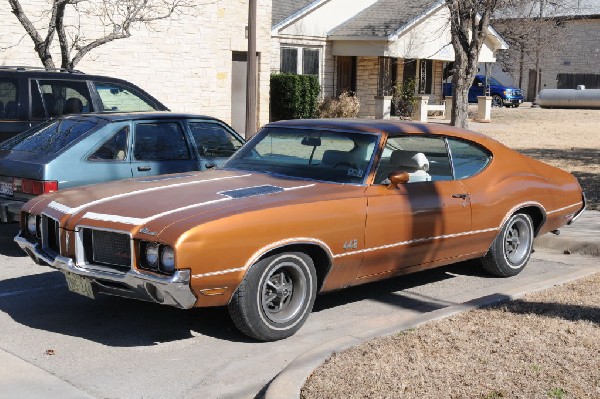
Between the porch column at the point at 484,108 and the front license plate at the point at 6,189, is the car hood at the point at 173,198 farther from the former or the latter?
the porch column at the point at 484,108

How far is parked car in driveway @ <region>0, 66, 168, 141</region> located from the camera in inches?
404

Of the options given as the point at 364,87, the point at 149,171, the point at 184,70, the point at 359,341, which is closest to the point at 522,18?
the point at 364,87

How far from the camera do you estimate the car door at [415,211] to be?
6637 mm

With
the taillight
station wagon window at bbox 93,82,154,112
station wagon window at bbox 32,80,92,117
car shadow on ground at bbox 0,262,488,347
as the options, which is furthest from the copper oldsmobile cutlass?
station wagon window at bbox 93,82,154,112

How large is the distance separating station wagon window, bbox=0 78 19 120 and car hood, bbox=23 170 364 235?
3.89 meters

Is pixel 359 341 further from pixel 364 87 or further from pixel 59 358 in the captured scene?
pixel 364 87

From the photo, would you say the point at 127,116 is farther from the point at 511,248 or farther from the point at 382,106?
the point at 382,106

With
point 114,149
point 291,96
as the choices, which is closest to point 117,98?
point 114,149

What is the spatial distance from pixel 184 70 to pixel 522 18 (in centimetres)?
2212

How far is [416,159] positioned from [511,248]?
5.91 ft

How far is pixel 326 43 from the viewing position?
31000 millimetres

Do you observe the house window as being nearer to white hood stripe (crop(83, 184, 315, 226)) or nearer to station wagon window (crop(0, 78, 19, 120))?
station wagon window (crop(0, 78, 19, 120))

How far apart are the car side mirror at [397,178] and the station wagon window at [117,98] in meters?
5.16

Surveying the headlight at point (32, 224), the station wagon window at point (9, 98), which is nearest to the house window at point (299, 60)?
the station wagon window at point (9, 98)
